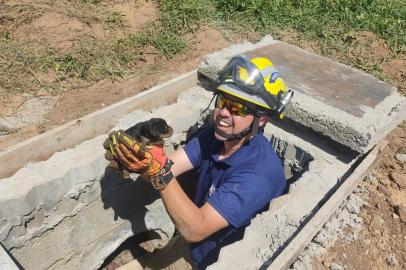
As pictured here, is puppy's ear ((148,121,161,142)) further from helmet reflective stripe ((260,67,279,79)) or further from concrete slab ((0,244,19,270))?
concrete slab ((0,244,19,270))

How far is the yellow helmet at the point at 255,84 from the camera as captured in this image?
11.0ft

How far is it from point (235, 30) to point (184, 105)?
3848 millimetres

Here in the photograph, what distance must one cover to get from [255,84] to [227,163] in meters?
0.71

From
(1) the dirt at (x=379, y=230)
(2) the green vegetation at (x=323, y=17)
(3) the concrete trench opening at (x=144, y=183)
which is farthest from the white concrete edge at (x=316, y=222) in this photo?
(2) the green vegetation at (x=323, y=17)

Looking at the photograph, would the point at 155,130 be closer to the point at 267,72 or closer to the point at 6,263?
the point at 267,72

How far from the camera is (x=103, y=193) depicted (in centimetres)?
418

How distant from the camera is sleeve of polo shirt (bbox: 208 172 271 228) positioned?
3.13 m

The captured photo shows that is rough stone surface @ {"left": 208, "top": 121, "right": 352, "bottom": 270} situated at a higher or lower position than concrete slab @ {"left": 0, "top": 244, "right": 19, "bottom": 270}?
lower

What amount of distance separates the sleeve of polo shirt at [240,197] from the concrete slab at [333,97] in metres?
1.28

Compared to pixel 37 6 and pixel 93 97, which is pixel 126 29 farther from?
pixel 93 97

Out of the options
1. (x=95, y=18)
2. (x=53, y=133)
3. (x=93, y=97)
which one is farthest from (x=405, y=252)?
(x=95, y=18)

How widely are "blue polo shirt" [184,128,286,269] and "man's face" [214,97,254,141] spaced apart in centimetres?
21

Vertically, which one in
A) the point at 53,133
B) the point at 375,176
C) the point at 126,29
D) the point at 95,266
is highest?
the point at 53,133

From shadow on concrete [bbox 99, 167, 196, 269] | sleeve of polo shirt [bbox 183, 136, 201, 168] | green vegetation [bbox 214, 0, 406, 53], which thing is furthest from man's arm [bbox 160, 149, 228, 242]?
green vegetation [bbox 214, 0, 406, 53]
